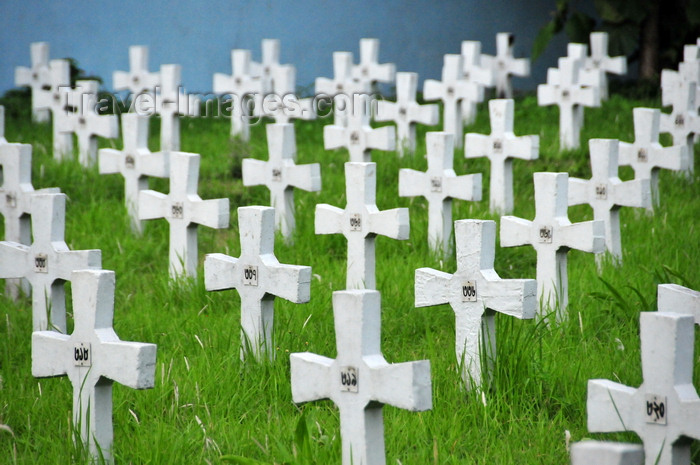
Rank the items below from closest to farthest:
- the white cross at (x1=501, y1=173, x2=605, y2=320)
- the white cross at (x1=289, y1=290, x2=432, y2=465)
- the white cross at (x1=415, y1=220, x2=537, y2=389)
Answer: the white cross at (x1=289, y1=290, x2=432, y2=465) → the white cross at (x1=415, y1=220, x2=537, y2=389) → the white cross at (x1=501, y1=173, x2=605, y2=320)

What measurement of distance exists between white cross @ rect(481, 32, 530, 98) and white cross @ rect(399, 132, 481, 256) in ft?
22.5

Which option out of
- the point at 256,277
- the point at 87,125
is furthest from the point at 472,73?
the point at 256,277

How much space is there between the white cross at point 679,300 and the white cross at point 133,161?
4.50 m

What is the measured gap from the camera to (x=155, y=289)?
224 inches

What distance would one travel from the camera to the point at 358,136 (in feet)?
26.9

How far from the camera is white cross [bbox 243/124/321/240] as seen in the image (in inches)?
261

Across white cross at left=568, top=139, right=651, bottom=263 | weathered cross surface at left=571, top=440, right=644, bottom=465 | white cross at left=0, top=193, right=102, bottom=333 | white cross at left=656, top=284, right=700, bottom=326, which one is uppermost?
white cross at left=568, top=139, right=651, bottom=263

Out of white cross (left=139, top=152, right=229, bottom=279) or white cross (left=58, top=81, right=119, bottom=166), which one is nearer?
white cross (left=139, top=152, right=229, bottom=279)

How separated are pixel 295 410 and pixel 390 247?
2.63m

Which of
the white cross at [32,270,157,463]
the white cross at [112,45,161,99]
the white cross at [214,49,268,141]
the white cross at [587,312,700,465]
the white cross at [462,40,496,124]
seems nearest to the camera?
the white cross at [587,312,700,465]

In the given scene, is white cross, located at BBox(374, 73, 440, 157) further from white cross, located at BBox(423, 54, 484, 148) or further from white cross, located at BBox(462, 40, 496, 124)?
white cross, located at BBox(462, 40, 496, 124)

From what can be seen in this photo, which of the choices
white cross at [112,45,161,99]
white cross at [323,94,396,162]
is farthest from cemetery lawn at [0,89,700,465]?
white cross at [112,45,161,99]

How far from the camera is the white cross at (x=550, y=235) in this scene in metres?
4.96

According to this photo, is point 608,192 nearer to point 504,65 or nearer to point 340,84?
point 340,84
